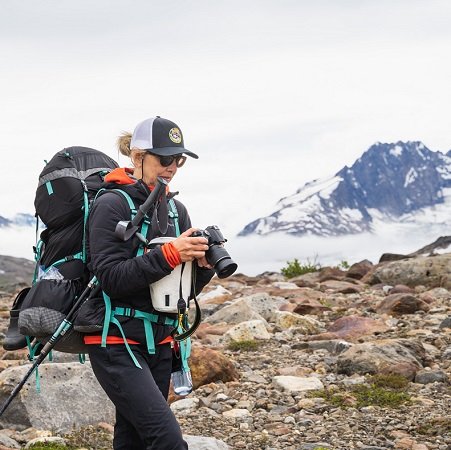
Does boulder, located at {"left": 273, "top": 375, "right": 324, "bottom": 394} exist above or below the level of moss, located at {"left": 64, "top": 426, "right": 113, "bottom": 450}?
below

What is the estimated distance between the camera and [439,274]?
20.6 meters

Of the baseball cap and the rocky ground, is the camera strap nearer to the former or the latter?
the baseball cap

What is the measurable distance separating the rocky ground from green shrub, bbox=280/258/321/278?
12.5 meters

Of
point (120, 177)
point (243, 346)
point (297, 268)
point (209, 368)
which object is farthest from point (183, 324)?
point (297, 268)

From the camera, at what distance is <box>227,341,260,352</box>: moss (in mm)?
12602

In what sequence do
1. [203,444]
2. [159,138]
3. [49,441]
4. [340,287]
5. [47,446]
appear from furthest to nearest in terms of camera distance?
[340,287]
[49,441]
[47,446]
[203,444]
[159,138]

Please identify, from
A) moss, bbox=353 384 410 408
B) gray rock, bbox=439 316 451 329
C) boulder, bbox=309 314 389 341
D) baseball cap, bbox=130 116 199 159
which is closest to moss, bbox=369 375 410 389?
moss, bbox=353 384 410 408

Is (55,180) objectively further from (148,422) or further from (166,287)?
(148,422)

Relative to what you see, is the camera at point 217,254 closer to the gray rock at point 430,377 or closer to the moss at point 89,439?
the moss at point 89,439

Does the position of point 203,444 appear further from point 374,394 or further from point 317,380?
point 317,380

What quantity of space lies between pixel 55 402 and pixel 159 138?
4270 millimetres

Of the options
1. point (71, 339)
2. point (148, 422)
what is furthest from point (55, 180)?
point (148, 422)

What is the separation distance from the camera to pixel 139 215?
5012mm

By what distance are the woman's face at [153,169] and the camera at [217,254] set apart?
0.45 meters
